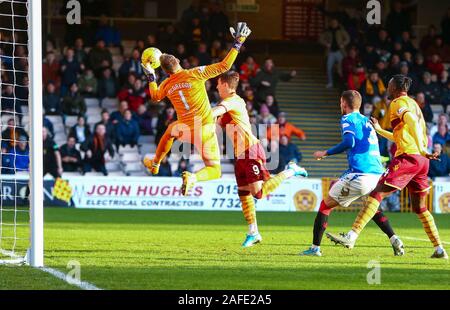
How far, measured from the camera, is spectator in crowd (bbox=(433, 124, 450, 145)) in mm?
26812

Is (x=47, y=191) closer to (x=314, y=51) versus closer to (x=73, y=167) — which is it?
(x=73, y=167)

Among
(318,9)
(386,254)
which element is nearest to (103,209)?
(386,254)

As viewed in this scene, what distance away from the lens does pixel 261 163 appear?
14602 millimetres

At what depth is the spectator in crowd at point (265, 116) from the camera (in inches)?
1070

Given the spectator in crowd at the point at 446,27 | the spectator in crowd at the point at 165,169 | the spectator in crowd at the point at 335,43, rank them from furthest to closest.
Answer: the spectator in crowd at the point at 446,27, the spectator in crowd at the point at 335,43, the spectator in crowd at the point at 165,169

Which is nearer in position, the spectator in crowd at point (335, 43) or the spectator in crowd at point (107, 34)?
the spectator in crowd at point (107, 34)

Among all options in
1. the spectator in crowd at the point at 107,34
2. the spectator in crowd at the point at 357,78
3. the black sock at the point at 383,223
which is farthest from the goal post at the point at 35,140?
the spectator in crowd at the point at 357,78

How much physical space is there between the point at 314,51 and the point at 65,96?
947 centimetres

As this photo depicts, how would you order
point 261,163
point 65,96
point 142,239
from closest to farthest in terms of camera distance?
point 261,163 → point 142,239 → point 65,96

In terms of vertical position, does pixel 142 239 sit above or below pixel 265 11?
below

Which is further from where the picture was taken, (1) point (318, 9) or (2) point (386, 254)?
(1) point (318, 9)

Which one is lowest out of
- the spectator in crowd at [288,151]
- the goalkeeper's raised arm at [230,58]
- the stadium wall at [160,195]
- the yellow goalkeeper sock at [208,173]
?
the stadium wall at [160,195]

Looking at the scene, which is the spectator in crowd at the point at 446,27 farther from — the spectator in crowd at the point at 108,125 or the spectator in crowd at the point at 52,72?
the spectator in crowd at the point at 52,72

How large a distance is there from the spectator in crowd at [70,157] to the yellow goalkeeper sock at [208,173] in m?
11.9
